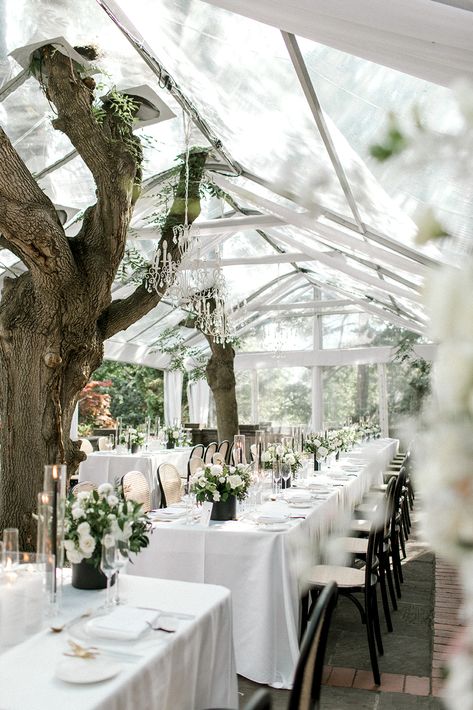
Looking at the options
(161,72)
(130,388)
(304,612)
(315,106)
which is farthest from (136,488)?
(130,388)

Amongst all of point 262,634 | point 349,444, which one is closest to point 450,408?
point 262,634

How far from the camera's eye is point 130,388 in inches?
848

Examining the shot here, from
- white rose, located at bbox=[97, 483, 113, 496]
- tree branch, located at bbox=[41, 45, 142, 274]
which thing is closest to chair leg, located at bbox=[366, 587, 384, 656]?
white rose, located at bbox=[97, 483, 113, 496]

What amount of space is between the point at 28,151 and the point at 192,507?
12.9 feet

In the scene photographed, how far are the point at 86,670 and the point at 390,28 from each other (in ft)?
6.49

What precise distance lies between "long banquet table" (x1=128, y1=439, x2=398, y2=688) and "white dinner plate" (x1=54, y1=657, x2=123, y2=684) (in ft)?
5.74

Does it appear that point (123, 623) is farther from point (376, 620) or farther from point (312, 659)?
point (376, 620)

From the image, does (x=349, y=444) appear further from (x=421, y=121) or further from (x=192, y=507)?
(x=421, y=121)

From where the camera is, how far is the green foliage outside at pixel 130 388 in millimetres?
21203

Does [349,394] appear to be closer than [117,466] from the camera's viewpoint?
No

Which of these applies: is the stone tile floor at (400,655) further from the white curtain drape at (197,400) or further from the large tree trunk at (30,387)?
the white curtain drape at (197,400)

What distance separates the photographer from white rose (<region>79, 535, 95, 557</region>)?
7.78 ft

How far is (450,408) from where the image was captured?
0.51 meters

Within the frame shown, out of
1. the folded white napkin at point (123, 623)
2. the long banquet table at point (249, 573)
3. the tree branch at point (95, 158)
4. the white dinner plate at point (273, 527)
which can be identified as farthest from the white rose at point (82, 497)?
the tree branch at point (95, 158)
